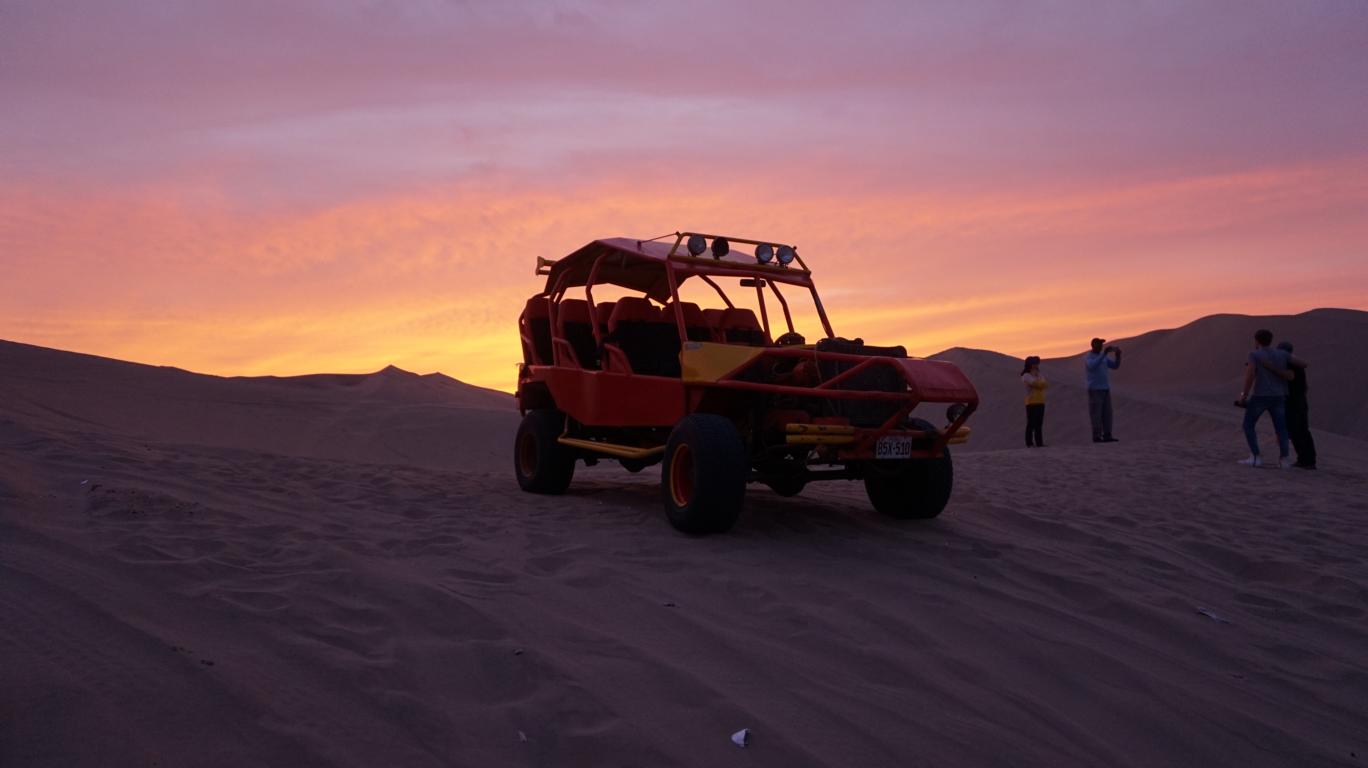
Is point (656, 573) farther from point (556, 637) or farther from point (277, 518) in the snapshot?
point (277, 518)

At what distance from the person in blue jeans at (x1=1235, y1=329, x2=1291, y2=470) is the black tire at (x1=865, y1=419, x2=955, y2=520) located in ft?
20.5

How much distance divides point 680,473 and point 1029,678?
10.1 ft

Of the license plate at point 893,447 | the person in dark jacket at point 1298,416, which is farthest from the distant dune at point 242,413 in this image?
the person in dark jacket at point 1298,416

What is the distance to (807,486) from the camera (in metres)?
10.4

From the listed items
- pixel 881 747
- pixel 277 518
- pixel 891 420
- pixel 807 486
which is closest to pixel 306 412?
pixel 807 486

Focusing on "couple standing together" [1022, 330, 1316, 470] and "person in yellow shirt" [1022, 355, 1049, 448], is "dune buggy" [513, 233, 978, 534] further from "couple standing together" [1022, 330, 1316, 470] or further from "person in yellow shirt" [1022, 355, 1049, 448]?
"person in yellow shirt" [1022, 355, 1049, 448]

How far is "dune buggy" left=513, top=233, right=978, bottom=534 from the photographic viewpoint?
20.9 ft

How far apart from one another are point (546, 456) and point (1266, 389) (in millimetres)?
8544

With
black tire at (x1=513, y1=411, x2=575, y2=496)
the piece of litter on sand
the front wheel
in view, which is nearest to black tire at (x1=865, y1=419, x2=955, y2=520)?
the front wheel

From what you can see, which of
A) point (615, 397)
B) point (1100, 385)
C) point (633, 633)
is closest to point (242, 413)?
point (615, 397)

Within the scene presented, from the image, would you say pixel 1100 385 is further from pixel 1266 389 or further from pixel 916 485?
pixel 916 485

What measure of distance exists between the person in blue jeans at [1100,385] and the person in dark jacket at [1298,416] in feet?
10.8

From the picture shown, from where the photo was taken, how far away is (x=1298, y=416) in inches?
470

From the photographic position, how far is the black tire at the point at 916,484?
7309 mm
